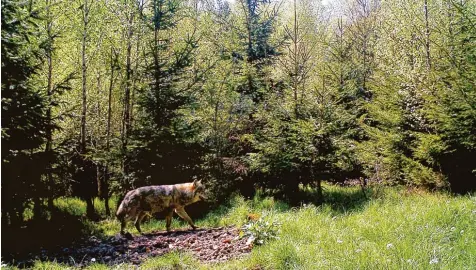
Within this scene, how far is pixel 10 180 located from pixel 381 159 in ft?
30.9

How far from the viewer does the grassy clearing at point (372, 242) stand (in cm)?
452

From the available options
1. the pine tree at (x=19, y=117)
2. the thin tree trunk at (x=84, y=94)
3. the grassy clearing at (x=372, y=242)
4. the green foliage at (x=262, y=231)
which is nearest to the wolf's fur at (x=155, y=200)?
the pine tree at (x=19, y=117)

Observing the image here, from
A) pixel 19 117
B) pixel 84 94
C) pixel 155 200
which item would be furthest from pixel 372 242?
pixel 84 94

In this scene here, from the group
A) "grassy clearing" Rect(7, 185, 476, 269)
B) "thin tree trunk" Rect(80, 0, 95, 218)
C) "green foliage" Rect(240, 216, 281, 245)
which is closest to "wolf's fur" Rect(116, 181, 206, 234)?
"grassy clearing" Rect(7, 185, 476, 269)

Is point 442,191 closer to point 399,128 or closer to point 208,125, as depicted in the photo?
point 399,128

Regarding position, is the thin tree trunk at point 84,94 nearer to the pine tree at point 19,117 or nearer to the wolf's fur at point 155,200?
the pine tree at point 19,117

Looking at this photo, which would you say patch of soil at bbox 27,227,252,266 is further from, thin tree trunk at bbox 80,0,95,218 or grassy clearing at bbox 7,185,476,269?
thin tree trunk at bbox 80,0,95,218

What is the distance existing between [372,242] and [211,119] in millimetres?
7386

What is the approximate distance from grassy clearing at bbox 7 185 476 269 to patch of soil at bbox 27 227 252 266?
47 cm

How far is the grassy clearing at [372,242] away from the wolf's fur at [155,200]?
81.5 inches

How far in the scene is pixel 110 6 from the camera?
39.7ft

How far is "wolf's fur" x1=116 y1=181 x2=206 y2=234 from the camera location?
7.84m

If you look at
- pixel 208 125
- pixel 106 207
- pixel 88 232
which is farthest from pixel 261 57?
pixel 88 232

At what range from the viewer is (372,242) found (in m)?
5.20
